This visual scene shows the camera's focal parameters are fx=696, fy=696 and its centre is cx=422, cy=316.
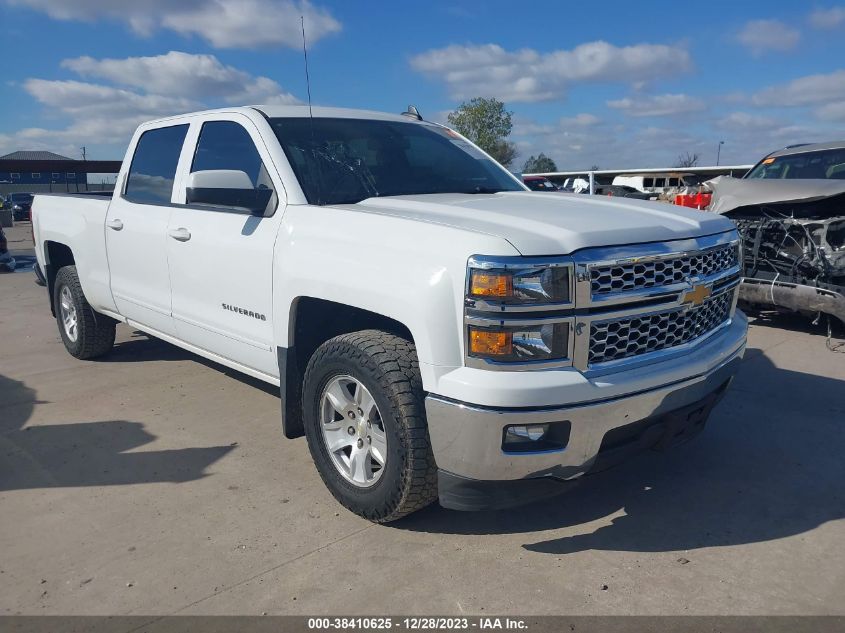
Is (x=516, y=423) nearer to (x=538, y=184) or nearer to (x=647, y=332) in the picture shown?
(x=647, y=332)

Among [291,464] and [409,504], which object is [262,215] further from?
[409,504]

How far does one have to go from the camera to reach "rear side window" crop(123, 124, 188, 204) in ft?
15.2

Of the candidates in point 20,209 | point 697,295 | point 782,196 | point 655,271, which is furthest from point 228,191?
point 20,209

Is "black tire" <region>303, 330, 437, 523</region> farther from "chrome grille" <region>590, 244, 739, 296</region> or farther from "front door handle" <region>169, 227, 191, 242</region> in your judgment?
"front door handle" <region>169, 227, 191, 242</region>

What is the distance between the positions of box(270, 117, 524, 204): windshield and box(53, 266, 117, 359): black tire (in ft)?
9.90

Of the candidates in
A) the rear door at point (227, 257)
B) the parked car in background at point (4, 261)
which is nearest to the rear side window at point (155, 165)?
the rear door at point (227, 257)

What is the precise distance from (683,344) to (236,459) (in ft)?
8.29

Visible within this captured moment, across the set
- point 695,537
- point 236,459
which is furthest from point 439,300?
point 236,459

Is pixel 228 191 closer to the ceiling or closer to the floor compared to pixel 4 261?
closer to the ceiling

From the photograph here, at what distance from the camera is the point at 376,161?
4039 mm

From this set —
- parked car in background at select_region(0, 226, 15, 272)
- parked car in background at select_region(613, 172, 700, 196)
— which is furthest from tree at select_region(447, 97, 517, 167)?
parked car in background at select_region(0, 226, 15, 272)

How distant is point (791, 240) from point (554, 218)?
507 cm

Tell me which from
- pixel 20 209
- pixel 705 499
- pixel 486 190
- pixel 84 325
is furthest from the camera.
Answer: pixel 20 209

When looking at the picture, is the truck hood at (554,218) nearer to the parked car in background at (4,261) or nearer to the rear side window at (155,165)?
the rear side window at (155,165)
